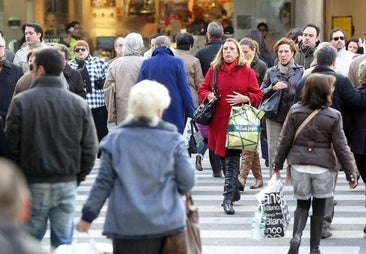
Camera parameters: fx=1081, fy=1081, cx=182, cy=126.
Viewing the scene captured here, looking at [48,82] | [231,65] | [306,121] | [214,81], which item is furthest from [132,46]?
Result: [48,82]

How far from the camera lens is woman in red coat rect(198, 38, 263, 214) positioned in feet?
38.7

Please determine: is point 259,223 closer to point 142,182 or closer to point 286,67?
point 142,182

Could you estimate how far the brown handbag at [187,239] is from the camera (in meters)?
6.62

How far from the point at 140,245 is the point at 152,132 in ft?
2.30

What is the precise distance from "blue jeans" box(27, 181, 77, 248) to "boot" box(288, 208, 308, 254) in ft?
7.35

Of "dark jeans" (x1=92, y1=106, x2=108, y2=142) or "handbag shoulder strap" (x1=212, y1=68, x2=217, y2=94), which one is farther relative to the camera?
"dark jeans" (x1=92, y1=106, x2=108, y2=142)

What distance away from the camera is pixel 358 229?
11.0 meters

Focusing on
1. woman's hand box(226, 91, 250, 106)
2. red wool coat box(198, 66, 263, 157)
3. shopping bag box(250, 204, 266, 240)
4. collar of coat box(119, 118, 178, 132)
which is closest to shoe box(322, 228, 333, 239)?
shopping bag box(250, 204, 266, 240)

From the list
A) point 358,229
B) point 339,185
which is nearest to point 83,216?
point 358,229

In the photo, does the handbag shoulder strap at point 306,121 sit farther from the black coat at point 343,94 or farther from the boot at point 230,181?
the boot at point 230,181

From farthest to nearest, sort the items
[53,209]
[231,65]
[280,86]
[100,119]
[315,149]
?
[100,119] < [280,86] < [231,65] < [315,149] < [53,209]

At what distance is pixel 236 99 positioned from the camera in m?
11.8

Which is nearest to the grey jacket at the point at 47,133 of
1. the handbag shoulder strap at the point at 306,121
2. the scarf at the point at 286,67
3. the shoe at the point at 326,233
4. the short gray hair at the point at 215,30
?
the handbag shoulder strap at the point at 306,121

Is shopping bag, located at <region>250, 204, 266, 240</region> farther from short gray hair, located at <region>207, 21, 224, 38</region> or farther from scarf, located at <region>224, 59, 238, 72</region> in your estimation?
short gray hair, located at <region>207, 21, 224, 38</region>
